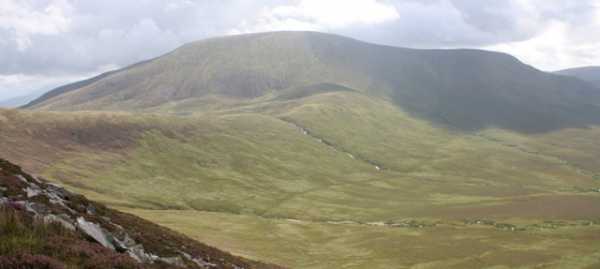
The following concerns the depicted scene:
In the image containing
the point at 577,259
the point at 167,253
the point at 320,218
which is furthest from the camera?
the point at 320,218

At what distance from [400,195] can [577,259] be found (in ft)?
400

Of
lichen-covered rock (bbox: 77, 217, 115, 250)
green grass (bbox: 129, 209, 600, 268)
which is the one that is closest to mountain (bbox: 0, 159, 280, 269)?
lichen-covered rock (bbox: 77, 217, 115, 250)

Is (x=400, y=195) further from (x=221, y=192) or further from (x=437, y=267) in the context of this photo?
(x=437, y=267)

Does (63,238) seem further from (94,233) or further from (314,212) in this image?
(314,212)

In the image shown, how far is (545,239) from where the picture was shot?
8475cm

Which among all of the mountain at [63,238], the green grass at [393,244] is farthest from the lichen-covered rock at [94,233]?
the green grass at [393,244]

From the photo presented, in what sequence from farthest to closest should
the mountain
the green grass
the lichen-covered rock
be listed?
the green grass
the lichen-covered rock
the mountain

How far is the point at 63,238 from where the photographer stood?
18594 mm

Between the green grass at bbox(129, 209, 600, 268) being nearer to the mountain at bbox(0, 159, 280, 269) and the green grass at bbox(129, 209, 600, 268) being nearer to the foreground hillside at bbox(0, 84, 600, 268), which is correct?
the foreground hillside at bbox(0, 84, 600, 268)

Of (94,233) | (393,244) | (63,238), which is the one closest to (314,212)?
(393,244)

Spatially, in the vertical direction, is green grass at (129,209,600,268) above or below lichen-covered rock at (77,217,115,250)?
below

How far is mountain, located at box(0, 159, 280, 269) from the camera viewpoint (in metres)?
16.0

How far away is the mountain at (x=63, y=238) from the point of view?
16016mm

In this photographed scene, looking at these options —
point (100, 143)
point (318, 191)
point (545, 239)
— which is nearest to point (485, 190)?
point (318, 191)
